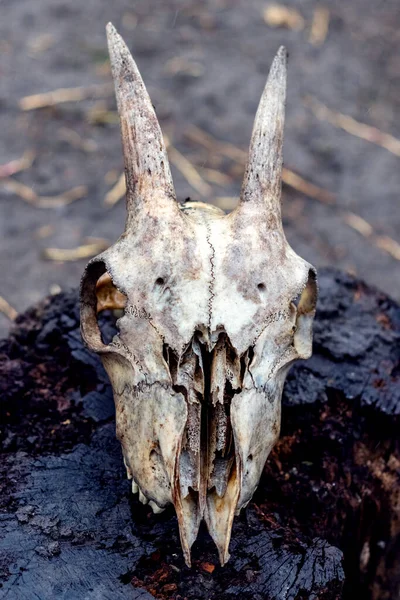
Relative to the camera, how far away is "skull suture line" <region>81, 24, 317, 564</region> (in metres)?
2.01

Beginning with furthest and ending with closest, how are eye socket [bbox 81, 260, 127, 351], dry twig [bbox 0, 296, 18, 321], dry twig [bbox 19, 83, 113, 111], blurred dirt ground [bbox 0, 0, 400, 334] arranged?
dry twig [bbox 19, 83, 113, 111] < blurred dirt ground [bbox 0, 0, 400, 334] < dry twig [bbox 0, 296, 18, 321] < eye socket [bbox 81, 260, 127, 351]

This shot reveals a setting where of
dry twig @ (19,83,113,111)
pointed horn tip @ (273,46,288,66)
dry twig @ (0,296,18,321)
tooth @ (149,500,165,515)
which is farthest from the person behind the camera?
dry twig @ (19,83,113,111)

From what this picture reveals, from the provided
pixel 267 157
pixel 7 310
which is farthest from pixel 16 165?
pixel 267 157

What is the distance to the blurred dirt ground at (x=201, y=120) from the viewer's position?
17.6ft

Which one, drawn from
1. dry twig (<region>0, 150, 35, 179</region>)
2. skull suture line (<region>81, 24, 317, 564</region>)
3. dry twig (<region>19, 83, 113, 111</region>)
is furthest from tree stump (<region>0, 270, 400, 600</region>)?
dry twig (<region>19, 83, 113, 111</region>)

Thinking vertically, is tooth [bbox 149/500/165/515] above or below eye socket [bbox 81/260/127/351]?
below

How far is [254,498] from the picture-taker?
241 centimetres

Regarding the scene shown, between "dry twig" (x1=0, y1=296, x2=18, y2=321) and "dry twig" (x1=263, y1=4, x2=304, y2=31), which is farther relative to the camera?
"dry twig" (x1=263, y1=4, x2=304, y2=31)

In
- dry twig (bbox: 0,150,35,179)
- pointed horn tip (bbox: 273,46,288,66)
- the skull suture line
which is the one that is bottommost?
the skull suture line

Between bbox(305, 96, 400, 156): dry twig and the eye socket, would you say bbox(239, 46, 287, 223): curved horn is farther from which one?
bbox(305, 96, 400, 156): dry twig

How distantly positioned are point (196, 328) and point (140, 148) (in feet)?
2.14

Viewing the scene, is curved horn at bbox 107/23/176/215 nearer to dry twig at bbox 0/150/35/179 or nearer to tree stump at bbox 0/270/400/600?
tree stump at bbox 0/270/400/600

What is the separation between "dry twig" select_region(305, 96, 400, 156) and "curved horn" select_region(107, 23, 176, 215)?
4250 mm

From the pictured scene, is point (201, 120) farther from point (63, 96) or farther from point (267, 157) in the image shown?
point (267, 157)
